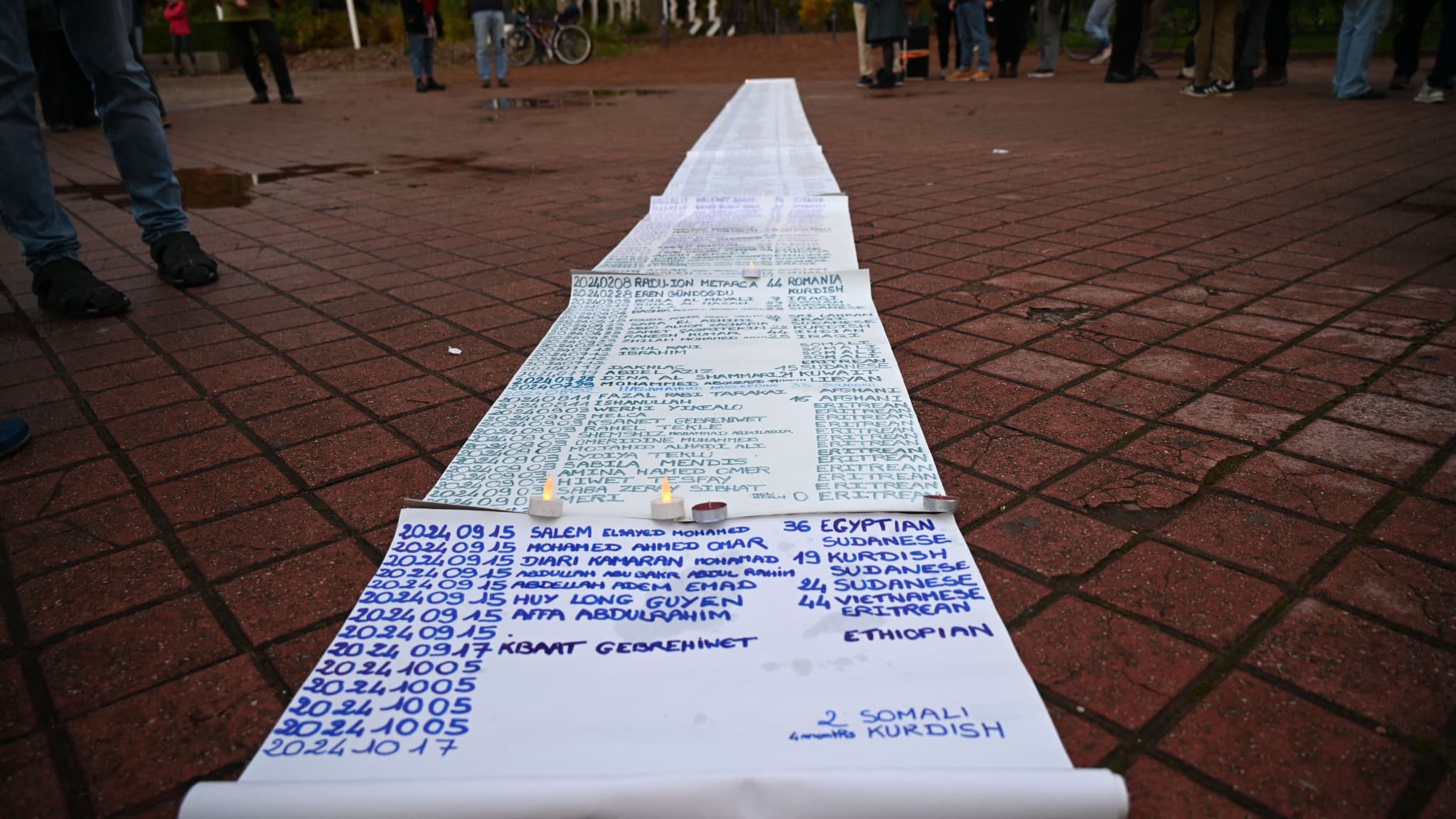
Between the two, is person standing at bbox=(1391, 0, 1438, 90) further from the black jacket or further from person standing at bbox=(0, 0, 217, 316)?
the black jacket

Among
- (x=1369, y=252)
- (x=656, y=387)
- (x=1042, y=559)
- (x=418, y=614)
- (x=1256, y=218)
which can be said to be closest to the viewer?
(x=418, y=614)

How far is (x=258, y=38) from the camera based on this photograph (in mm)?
10336

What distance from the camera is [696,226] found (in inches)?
156

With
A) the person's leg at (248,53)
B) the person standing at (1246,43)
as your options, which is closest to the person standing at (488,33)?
the person's leg at (248,53)

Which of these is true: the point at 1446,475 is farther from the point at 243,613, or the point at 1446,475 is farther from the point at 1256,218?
the point at 1256,218

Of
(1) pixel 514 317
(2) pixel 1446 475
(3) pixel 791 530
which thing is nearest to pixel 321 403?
(1) pixel 514 317

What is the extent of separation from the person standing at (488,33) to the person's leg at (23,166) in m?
9.10

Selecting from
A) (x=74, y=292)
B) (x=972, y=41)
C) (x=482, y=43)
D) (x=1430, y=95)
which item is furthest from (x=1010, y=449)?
(x=482, y=43)

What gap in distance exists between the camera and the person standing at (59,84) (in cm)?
812

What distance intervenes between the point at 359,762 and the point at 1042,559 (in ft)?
3.60

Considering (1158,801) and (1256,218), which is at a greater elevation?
A: (1256,218)

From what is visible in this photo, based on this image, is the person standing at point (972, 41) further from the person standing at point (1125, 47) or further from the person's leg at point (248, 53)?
the person's leg at point (248, 53)

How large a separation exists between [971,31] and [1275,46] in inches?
139

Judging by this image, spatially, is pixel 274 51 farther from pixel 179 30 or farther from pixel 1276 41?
pixel 1276 41
